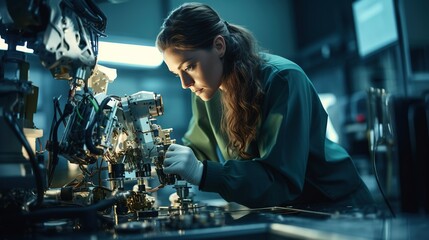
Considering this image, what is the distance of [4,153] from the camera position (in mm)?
1021

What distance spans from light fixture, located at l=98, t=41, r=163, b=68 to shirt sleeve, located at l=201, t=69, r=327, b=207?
628 millimetres

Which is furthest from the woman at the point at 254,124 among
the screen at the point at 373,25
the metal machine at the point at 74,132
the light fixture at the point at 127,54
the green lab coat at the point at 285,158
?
the screen at the point at 373,25

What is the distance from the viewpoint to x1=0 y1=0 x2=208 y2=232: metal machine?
1007 mm

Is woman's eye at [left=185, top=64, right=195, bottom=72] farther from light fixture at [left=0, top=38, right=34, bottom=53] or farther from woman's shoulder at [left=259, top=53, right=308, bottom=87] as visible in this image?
light fixture at [left=0, top=38, right=34, bottom=53]

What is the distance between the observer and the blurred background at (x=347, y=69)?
2.01 meters

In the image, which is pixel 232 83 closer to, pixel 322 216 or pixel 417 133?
pixel 322 216

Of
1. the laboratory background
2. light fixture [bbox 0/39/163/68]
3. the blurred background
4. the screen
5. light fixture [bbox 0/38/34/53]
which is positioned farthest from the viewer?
the screen

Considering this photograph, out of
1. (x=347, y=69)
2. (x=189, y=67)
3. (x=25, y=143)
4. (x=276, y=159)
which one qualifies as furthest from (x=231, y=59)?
(x=347, y=69)

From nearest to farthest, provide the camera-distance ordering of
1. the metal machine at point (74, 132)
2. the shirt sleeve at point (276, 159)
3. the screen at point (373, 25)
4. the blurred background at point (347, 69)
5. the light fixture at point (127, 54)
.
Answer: the metal machine at point (74, 132), the shirt sleeve at point (276, 159), the light fixture at point (127, 54), the blurred background at point (347, 69), the screen at point (373, 25)

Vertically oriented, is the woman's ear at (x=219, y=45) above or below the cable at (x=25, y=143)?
above

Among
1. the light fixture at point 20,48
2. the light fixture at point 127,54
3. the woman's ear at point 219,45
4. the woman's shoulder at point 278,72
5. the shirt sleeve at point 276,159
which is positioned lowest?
the shirt sleeve at point 276,159

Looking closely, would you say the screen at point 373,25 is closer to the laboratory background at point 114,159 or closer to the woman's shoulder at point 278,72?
the laboratory background at point 114,159

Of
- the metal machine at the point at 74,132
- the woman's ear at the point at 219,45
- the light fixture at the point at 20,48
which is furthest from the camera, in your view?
the woman's ear at the point at 219,45

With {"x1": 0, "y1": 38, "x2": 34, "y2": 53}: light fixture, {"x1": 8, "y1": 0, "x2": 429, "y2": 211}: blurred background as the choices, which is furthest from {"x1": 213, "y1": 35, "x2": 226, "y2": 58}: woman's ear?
{"x1": 0, "y1": 38, "x2": 34, "y2": 53}: light fixture
